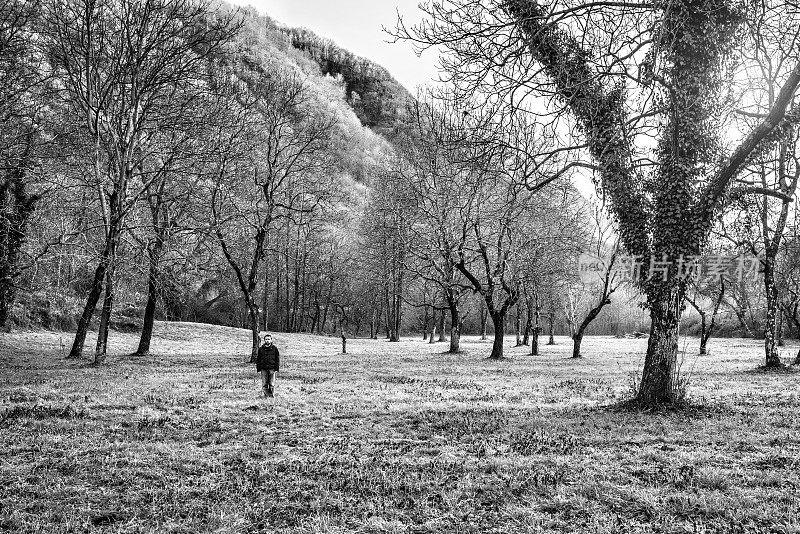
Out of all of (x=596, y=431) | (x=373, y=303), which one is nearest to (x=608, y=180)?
(x=596, y=431)

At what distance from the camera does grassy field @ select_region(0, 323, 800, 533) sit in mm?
5637

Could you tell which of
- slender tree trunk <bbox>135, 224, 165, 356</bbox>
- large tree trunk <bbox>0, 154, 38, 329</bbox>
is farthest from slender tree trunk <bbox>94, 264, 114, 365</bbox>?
large tree trunk <bbox>0, 154, 38, 329</bbox>

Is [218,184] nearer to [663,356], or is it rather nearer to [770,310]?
[663,356]

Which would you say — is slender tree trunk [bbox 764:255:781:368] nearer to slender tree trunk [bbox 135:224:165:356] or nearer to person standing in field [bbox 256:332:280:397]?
person standing in field [bbox 256:332:280:397]

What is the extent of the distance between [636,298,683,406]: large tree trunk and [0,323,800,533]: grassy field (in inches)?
26.3

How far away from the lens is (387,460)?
314 inches

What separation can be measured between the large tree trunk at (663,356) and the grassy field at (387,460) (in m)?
0.67

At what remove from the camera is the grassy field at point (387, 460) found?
564 cm

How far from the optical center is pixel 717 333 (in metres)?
70.6

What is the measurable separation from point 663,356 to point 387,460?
7.76 metres

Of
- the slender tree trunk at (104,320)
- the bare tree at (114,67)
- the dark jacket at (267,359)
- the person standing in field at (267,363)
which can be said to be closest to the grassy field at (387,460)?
the person standing in field at (267,363)

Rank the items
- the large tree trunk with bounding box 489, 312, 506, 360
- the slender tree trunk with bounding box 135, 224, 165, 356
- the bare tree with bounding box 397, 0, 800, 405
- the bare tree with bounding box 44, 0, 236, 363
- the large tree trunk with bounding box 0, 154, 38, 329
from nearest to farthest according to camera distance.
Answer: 1. the bare tree with bounding box 397, 0, 800, 405
2. the large tree trunk with bounding box 0, 154, 38, 329
3. the bare tree with bounding box 44, 0, 236, 363
4. the slender tree trunk with bounding box 135, 224, 165, 356
5. the large tree trunk with bounding box 489, 312, 506, 360

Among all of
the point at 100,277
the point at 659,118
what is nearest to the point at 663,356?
the point at 659,118

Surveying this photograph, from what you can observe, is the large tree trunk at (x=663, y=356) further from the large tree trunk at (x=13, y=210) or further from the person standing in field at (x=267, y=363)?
the large tree trunk at (x=13, y=210)
